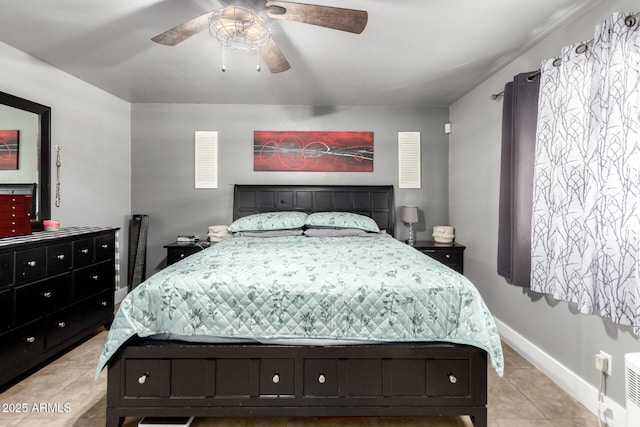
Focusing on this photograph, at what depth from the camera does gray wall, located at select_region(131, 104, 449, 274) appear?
419 cm

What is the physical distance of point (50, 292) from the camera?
247 centimetres

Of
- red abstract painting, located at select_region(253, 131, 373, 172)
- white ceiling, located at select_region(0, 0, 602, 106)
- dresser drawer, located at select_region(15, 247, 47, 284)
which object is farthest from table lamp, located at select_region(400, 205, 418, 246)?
dresser drawer, located at select_region(15, 247, 47, 284)

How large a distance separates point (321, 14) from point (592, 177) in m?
1.75

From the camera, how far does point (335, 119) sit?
421 cm

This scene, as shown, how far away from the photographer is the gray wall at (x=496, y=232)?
195cm

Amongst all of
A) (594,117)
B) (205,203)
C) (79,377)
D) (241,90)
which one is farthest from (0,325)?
(594,117)

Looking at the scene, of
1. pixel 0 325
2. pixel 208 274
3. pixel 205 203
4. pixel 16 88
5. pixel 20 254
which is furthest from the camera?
pixel 205 203

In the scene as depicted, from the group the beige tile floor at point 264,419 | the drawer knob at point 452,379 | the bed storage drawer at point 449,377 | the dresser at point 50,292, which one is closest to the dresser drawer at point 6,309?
the dresser at point 50,292

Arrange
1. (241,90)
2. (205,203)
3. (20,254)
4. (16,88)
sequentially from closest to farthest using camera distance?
(20,254) < (16,88) < (241,90) < (205,203)

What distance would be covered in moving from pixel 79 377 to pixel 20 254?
0.95 m

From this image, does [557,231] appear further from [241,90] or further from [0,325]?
[0,325]

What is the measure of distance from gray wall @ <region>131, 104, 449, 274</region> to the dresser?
43.6 inches

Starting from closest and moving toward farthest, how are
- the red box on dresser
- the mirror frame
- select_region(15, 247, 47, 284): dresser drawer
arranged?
select_region(15, 247, 47, 284): dresser drawer < the red box on dresser < the mirror frame

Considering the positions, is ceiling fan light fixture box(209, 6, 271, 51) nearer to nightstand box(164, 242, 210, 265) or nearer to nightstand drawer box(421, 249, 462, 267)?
nightstand box(164, 242, 210, 265)
